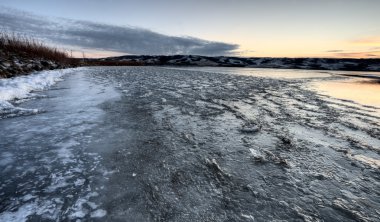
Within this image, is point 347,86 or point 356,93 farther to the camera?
point 347,86

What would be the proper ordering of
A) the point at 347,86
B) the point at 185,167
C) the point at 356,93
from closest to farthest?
the point at 185,167
the point at 356,93
the point at 347,86

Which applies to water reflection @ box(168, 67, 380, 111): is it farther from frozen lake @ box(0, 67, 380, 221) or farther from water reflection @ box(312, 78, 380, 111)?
frozen lake @ box(0, 67, 380, 221)

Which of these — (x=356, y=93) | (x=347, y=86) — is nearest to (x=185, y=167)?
(x=356, y=93)

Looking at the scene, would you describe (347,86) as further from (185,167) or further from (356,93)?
(185,167)

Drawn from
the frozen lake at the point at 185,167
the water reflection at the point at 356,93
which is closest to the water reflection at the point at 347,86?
the water reflection at the point at 356,93

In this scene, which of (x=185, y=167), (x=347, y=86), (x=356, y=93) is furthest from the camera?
(x=347, y=86)

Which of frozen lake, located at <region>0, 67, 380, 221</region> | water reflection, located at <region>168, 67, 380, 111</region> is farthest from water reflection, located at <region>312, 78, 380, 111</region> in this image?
frozen lake, located at <region>0, 67, 380, 221</region>

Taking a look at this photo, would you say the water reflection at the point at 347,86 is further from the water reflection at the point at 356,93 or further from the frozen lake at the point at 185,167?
the frozen lake at the point at 185,167

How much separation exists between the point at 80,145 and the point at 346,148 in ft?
13.4

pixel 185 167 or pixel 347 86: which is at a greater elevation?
pixel 347 86

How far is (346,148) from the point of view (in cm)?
347

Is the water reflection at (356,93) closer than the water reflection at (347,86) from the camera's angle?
Result: Yes

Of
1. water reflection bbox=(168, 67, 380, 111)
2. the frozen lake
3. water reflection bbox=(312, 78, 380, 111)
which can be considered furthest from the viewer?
water reflection bbox=(168, 67, 380, 111)

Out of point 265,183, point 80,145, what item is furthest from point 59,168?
point 265,183
